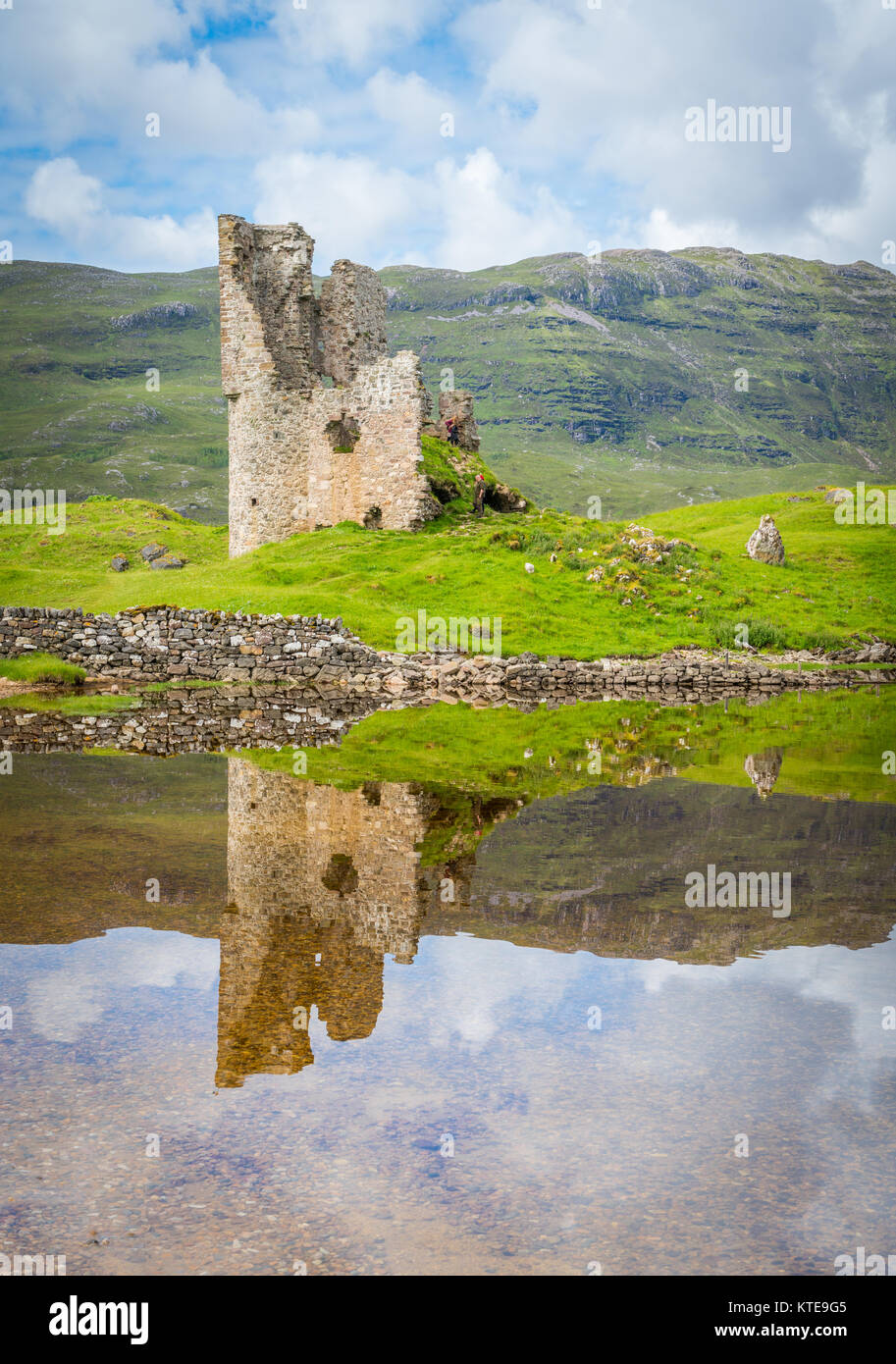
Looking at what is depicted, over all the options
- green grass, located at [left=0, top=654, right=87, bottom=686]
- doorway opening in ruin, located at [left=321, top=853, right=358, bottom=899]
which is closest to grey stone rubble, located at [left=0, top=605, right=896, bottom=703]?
green grass, located at [left=0, top=654, right=87, bottom=686]

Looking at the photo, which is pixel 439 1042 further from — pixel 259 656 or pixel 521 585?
pixel 521 585

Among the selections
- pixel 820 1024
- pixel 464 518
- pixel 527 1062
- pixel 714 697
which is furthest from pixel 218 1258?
pixel 464 518

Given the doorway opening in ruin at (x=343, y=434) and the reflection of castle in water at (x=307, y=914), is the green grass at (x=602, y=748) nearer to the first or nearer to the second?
the reflection of castle in water at (x=307, y=914)

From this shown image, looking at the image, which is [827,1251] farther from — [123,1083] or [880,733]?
[880,733]

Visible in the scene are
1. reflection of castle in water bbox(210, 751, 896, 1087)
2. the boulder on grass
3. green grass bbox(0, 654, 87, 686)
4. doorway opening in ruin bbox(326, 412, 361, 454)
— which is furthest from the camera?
the boulder on grass

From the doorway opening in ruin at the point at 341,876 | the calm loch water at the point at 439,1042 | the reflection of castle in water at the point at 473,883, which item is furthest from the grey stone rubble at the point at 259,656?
the doorway opening in ruin at the point at 341,876

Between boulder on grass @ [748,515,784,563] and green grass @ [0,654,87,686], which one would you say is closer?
green grass @ [0,654,87,686]

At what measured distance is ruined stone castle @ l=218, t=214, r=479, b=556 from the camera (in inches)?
1825

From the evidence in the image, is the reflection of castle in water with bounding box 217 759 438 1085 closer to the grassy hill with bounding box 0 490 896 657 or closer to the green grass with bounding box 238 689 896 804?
the green grass with bounding box 238 689 896 804

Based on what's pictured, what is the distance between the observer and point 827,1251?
6.09m

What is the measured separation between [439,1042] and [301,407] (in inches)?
1682

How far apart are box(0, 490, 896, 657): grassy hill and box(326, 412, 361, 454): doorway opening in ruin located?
364 centimetres

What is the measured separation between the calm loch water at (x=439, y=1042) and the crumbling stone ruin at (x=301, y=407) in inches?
1230

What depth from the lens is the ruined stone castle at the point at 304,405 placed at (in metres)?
46.3
